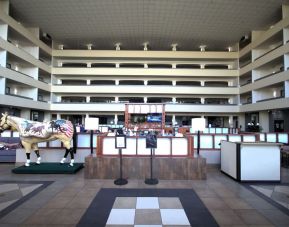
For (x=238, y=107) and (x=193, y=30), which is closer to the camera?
(x=193, y=30)

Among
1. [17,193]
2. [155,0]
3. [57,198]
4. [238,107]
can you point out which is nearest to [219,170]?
[57,198]

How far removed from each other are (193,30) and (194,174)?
21859 mm

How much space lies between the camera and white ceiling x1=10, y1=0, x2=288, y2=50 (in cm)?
2047

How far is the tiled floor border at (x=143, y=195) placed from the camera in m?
4.50

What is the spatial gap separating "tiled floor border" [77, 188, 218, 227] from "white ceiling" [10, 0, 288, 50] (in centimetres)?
1816

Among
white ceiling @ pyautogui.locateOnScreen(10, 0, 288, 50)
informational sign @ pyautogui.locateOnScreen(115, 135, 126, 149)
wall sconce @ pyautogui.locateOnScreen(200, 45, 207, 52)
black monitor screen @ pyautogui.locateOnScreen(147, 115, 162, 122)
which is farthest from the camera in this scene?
wall sconce @ pyautogui.locateOnScreen(200, 45, 207, 52)

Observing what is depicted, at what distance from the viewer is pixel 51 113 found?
1237 inches

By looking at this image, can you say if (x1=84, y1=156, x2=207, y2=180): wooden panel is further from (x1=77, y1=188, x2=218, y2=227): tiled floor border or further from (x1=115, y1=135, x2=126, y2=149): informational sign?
(x1=77, y1=188, x2=218, y2=227): tiled floor border

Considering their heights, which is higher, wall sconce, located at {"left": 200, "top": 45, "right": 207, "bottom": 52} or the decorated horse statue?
wall sconce, located at {"left": 200, "top": 45, "right": 207, "bottom": 52}

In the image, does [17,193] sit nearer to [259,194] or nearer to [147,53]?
[259,194]

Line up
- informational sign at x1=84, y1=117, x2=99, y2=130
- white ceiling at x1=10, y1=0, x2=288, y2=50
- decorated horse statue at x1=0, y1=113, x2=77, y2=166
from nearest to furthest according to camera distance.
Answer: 1. decorated horse statue at x1=0, y1=113, x2=77, y2=166
2. informational sign at x1=84, y1=117, x2=99, y2=130
3. white ceiling at x1=10, y1=0, x2=288, y2=50

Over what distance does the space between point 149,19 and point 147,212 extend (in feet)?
72.0

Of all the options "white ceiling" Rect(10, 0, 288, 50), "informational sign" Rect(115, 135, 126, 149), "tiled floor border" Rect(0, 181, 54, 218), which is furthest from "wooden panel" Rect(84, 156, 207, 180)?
"white ceiling" Rect(10, 0, 288, 50)

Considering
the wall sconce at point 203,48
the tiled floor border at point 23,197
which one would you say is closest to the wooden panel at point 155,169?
the tiled floor border at point 23,197
